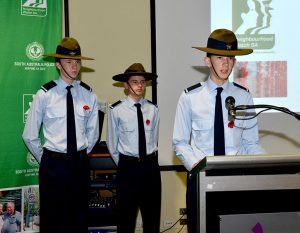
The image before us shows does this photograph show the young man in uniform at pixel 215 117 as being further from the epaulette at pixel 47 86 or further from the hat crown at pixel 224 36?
the epaulette at pixel 47 86

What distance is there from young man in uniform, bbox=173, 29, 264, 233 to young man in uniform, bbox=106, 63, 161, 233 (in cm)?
116

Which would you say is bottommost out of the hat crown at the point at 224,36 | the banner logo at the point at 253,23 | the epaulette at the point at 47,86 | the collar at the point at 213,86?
the collar at the point at 213,86

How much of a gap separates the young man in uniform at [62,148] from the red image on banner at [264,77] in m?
1.57

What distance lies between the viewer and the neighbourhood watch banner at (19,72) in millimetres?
3533

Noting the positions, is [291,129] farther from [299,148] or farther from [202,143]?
[202,143]

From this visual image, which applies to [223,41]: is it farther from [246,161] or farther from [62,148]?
[62,148]

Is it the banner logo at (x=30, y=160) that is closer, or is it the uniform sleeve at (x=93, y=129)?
the uniform sleeve at (x=93, y=129)

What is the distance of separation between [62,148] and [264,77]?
198 cm

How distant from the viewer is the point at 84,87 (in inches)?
135

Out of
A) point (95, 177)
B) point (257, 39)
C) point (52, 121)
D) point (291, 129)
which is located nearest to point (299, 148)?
point (291, 129)

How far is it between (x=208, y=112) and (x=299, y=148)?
208 centimetres

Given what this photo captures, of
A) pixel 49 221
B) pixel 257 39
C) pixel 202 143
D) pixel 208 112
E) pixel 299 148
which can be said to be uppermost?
pixel 257 39

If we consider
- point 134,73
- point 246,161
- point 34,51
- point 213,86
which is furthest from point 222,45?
point 34,51

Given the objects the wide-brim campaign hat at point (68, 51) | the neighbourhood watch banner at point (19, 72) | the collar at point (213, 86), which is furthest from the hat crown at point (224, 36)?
the neighbourhood watch banner at point (19, 72)
